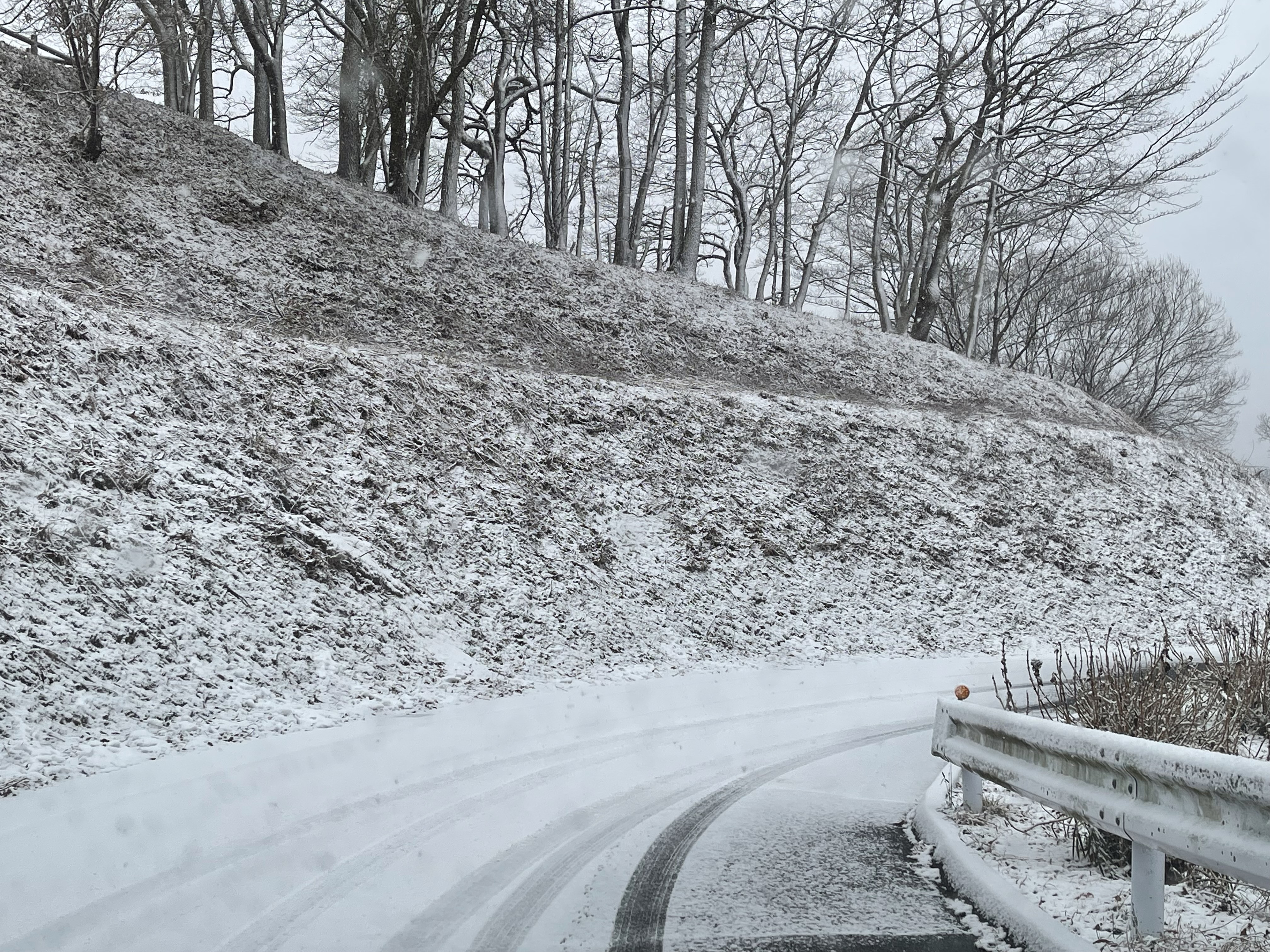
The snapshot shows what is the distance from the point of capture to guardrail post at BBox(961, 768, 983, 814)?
4.98 meters

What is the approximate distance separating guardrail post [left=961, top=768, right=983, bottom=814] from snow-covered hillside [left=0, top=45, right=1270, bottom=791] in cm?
445

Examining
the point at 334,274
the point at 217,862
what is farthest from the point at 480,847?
the point at 334,274

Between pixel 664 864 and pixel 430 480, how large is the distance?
7447 millimetres

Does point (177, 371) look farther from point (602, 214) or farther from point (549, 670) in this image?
point (602, 214)

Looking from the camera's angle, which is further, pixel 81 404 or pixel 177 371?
pixel 177 371

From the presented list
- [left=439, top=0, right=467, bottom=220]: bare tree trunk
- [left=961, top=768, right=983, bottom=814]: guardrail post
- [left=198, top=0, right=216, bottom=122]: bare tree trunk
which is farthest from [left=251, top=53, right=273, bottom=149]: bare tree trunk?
[left=961, top=768, right=983, bottom=814]: guardrail post

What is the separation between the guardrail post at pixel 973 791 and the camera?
4984 mm

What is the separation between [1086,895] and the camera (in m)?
3.74

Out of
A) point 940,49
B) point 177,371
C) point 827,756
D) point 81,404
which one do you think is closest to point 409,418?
point 177,371

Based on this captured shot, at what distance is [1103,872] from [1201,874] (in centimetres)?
39

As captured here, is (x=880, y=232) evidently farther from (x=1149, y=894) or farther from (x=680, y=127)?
(x=1149, y=894)

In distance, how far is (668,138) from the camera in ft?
97.4

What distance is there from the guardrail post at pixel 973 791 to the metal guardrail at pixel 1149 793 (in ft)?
1.47

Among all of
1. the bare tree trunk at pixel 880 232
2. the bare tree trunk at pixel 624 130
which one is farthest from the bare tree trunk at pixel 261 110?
the bare tree trunk at pixel 880 232
